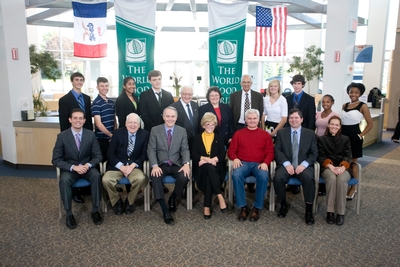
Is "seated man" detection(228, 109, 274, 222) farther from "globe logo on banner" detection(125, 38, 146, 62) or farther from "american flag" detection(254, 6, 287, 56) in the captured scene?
"american flag" detection(254, 6, 287, 56)

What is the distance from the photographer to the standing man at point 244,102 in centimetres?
449

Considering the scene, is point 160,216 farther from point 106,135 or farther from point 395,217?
point 395,217

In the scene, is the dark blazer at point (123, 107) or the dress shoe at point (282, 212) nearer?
the dress shoe at point (282, 212)

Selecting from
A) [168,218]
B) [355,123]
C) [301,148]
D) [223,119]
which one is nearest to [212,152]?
[223,119]

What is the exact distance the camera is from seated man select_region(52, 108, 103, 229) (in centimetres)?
354

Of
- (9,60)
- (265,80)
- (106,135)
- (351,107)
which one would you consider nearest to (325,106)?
(351,107)

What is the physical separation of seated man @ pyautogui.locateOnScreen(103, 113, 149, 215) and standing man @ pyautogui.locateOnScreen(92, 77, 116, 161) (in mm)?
405

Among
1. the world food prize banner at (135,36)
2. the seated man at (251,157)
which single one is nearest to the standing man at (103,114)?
the world food prize banner at (135,36)

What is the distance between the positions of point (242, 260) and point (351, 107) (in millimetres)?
2683

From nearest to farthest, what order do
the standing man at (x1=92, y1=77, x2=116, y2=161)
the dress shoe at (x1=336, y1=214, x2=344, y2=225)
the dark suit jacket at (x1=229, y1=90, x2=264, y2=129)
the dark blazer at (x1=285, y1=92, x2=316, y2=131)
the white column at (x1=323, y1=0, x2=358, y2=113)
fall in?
the dress shoe at (x1=336, y1=214, x2=344, y2=225) → the standing man at (x1=92, y1=77, x2=116, y2=161) → the dark blazer at (x1=285, y1=92, x2=316, y2=131) → the dark suit jacket at (x1=229, y1=90, x2=264, y2=129) → the white column at (x1=323, y1=0, x2=358, y2=113)

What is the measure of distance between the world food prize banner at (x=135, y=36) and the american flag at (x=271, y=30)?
2060 mm

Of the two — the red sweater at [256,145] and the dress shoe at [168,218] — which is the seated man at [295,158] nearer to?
the red sweater at [256,145]

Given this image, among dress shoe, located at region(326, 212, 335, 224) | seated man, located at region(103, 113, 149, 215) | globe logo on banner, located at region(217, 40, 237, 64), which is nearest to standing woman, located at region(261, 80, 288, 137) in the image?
globe logo on banner, located at region(217, 40, 237, 64)

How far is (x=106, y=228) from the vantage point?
3.49 m
